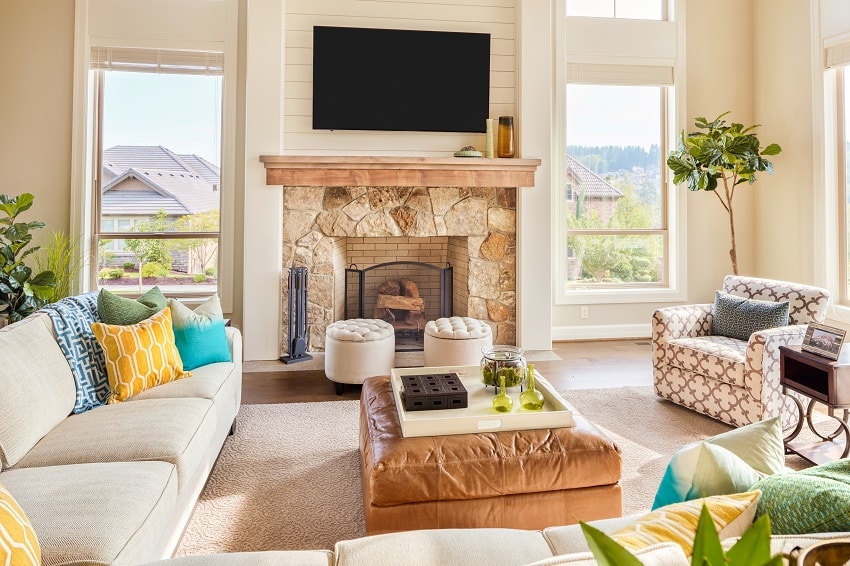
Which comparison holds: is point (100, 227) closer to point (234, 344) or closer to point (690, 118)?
point (234, 344)

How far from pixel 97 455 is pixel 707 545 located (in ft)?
6.18

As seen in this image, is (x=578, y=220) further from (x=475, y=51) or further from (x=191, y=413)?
(x=191, y=413)

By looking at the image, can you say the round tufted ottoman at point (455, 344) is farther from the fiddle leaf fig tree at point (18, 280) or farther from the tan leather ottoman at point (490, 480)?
the fiddle leaf fig tree at point (18, 280)

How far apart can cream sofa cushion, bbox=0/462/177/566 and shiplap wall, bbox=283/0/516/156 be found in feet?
11.2

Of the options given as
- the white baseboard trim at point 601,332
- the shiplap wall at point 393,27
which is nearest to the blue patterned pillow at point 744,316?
the white baseboard trim at point 601,332

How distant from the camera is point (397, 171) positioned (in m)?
4.48

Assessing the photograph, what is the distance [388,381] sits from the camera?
2535 mm

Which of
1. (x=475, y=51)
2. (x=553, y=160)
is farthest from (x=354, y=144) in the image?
(x=553, y=160)

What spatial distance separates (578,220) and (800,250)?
201 cm

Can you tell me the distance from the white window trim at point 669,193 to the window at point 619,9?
0.15m

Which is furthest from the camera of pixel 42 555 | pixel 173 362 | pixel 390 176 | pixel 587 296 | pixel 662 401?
pixel 587 296

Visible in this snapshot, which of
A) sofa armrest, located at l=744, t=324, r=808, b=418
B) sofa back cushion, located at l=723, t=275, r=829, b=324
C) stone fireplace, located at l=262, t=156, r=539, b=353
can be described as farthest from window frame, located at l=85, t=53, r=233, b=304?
sofa back cushion, located at l=723, t=275, r=829, b=324

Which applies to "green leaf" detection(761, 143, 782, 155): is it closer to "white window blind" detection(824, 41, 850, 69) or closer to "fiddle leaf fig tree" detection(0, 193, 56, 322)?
"white window blind" detection(824, 41, 850, 69)

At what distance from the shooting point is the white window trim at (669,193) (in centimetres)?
505
